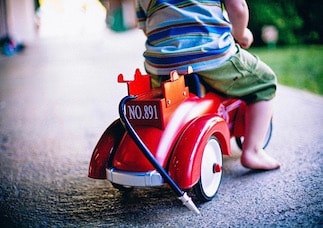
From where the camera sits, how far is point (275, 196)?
1494mm

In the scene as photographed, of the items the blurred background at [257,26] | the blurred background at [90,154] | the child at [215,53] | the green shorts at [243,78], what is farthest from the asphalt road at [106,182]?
the blurred background at [257,26]

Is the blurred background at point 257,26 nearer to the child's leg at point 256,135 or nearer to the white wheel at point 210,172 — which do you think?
the child's leg at point 256,135

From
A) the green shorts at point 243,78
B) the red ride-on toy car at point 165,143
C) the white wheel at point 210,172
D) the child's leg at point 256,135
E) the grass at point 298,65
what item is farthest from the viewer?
the grass at point 298,65

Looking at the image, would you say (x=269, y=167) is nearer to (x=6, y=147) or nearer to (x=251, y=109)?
(x=251, y=109)

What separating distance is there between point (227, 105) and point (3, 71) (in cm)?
408

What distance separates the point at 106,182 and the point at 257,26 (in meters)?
5.92

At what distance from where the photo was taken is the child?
1515 millimetres

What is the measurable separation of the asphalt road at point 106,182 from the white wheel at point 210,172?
0.11 feet

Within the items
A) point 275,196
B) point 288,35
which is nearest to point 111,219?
point 275,196

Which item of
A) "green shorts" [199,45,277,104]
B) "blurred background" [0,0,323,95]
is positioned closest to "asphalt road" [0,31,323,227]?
"green shorts" [199,45,277,104]

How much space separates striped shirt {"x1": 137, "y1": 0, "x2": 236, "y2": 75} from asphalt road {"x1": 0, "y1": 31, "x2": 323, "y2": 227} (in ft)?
1.44

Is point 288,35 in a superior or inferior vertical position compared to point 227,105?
inferior

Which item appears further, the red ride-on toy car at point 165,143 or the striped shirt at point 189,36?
the striped shirt at point 189,36

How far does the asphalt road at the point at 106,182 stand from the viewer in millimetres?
1374
